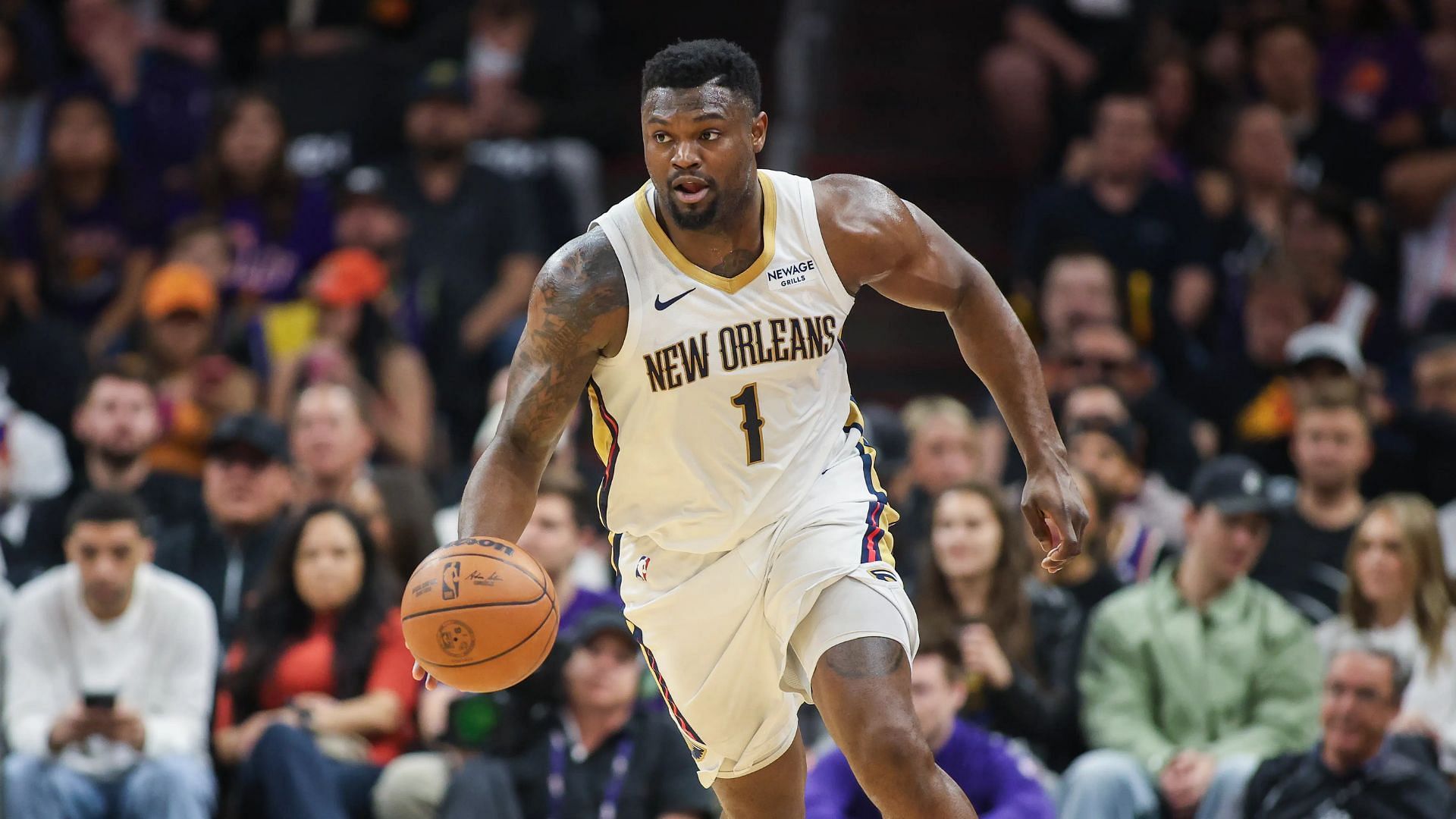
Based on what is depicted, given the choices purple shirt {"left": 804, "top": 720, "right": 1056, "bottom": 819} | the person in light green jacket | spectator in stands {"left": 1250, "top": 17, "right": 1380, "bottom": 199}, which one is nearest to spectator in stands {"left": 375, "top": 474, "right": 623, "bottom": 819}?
purple shirt {"left": 804, "top": 720, "right": 1056, "bottom": 819}

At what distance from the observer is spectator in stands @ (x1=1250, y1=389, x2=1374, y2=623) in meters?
8.80

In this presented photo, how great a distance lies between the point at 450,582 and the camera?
15.5ft

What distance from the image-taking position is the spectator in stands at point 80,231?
1163cm

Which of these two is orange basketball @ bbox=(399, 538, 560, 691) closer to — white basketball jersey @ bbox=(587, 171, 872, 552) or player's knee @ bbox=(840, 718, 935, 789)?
white basketball jersey @ bbox=(587, 171, 872, 552)

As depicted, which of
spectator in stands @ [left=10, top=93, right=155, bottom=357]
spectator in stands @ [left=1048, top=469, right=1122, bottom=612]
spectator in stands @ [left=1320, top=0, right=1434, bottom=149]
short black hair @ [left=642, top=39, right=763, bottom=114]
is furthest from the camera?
spectator in stands @ [left=1320, top=0, right=1434, bottom=149]

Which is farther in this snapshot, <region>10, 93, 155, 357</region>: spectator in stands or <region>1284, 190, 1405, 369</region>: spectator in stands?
<region>10, 93, 155, 357</region>: spectator in stands

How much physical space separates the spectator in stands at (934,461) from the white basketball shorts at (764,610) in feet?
12.0

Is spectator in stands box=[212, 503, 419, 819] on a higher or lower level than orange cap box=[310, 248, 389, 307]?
lower

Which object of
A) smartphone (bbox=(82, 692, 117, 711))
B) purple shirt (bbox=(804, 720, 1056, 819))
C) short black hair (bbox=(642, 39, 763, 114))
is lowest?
Answer: purple shirt (bbox=(804, 720, 1056, 819))

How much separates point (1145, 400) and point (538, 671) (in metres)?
3.74

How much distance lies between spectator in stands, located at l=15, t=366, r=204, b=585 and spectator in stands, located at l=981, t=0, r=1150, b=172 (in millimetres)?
5667

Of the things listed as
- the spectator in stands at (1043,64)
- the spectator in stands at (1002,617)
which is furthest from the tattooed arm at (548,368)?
the spectator in stands at (1043,64)

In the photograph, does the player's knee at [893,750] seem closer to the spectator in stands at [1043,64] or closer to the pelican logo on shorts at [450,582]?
the pelican logo on shorts at [450,582]

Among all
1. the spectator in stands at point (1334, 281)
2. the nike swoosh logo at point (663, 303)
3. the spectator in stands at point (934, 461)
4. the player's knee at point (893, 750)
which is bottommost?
the spectator in stands at point (934, 461)
